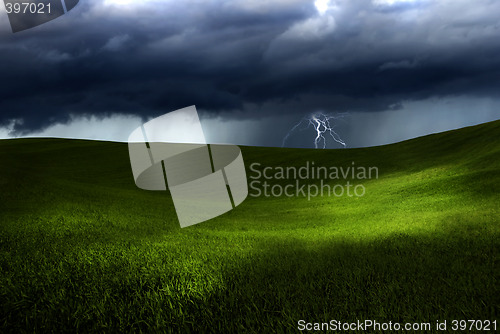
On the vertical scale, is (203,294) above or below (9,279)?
below

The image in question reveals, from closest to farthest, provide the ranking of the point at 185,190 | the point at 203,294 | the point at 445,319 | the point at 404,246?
the point at 445,319 → the point at 203,294 → the point at 404,246 → the point at 185,190

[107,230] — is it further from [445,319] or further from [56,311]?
[445,319]

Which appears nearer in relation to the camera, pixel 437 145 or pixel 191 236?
pixel 191 236

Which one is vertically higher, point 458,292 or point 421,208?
point 458,292

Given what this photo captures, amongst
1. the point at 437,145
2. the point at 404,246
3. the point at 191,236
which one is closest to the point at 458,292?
the point at 404,246

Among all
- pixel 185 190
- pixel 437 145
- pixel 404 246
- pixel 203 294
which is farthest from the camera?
pixel 437 145

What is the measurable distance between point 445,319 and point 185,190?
48.9 meters

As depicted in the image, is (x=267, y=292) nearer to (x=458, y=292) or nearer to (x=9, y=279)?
(x=458, y=292)

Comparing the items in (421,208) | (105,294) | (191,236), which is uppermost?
(105,294)

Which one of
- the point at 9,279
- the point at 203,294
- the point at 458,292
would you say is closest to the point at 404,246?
the point at 458,292

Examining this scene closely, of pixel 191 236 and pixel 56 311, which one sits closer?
pixel 56 311

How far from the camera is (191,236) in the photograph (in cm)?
1714

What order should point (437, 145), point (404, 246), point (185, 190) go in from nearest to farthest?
point (404, 246) → point (185, 190) → point (437, 145)

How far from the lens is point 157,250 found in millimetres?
12555
